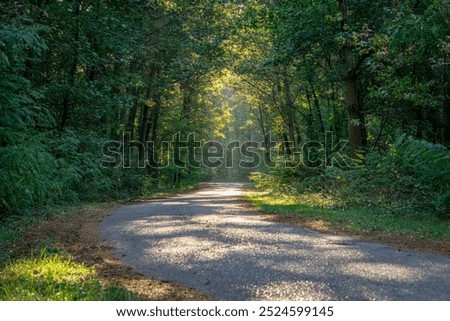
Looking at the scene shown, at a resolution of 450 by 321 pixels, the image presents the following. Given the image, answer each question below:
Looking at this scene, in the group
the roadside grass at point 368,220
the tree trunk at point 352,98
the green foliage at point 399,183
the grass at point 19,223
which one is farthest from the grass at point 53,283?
the tree trunk at point 352,98

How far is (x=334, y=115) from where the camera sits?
25.4 meters

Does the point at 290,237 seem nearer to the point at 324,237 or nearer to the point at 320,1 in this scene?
the point at 324,237

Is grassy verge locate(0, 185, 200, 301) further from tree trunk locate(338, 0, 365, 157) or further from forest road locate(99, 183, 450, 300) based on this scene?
tree trunk locate(338, 0, 365, 157)

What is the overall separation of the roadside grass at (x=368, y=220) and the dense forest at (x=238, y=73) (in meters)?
0.47

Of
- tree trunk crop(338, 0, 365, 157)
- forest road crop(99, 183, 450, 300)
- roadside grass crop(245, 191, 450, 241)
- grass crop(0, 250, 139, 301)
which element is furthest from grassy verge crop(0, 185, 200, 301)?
tree trunk crop(338, 0, 365, 157)

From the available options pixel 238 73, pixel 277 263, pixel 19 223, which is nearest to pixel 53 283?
pixel 277 263

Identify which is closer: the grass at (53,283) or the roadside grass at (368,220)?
the grass at (53,283)

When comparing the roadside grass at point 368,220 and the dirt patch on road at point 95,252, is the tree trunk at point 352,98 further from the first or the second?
the dirt patch on road at point 95,252

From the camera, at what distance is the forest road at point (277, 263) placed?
529cm

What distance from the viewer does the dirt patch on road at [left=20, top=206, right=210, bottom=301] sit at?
5.46 m

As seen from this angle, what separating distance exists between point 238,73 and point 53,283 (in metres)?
29.4

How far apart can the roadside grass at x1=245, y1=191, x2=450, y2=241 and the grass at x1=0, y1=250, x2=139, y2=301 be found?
21.2 feet
